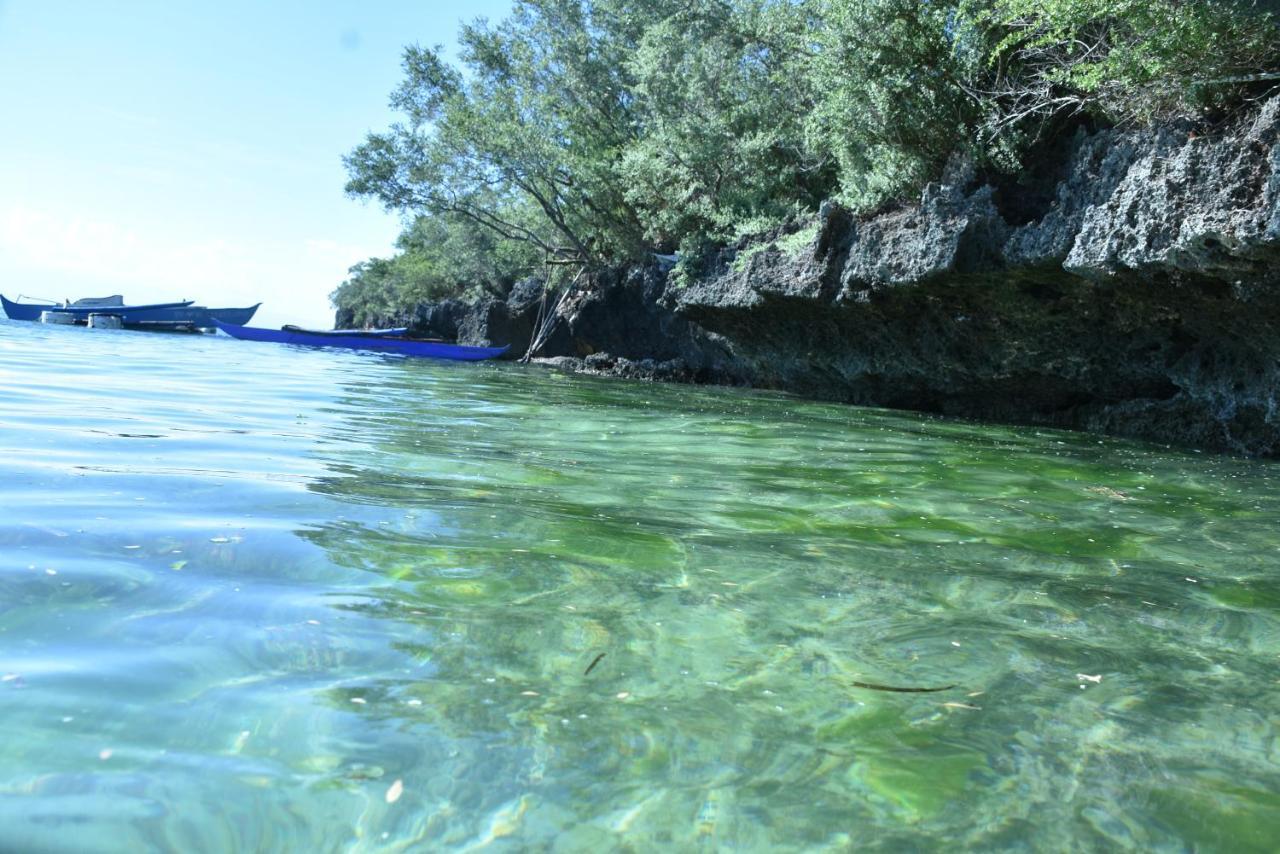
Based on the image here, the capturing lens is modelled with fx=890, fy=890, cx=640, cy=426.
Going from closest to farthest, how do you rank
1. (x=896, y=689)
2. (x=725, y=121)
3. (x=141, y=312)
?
(x=896, y=689)
(x=725, y=121)
(x=141, y=312)

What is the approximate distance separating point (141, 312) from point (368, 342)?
13553mm

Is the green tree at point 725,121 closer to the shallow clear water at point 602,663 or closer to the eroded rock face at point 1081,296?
the eroded rock face at point 1081,296

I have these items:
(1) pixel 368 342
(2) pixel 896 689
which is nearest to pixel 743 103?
(1) pixel 368 342

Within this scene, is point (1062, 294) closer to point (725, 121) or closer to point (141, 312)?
point (725, 121)

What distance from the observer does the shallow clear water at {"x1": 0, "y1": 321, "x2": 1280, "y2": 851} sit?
73.7 inches

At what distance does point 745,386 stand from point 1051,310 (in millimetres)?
Answer: 9947

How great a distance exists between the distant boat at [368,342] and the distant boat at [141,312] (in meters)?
6.89

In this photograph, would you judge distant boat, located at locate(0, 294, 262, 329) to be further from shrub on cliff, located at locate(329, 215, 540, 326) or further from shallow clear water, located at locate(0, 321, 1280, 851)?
shallow clear water, located at locate(0, 321, 1280, 851)

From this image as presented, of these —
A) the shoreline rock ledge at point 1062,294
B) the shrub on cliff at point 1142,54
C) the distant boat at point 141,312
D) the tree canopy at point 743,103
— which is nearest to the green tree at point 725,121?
the tree canopy at point 743,103

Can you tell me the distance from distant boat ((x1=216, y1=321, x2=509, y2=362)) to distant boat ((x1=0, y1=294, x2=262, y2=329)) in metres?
6.89

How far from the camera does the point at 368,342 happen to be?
28531 millimetres

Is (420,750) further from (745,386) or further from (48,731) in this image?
(745,386)

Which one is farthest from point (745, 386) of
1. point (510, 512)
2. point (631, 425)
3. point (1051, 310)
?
point (510, 512)

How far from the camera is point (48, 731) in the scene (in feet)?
6.48
